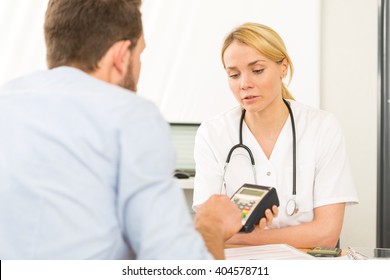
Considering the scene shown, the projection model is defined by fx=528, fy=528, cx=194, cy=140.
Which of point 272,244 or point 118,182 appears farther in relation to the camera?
point 272,244

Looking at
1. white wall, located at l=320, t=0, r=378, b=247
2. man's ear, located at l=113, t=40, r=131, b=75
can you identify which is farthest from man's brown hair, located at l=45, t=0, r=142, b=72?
white wall, located at l=320, t=0, r=378, b=247

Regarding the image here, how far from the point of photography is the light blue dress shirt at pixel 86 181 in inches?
27.1

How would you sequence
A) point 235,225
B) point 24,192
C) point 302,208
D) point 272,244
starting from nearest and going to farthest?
point 24,192, point 235,225, point 272,244, point 302,208

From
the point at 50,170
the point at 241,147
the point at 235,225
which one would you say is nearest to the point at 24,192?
the point at 50,170

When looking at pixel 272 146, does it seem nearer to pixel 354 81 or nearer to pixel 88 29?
pixel 88 29

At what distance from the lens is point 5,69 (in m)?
2.63

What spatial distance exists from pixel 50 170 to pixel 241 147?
1.04 m

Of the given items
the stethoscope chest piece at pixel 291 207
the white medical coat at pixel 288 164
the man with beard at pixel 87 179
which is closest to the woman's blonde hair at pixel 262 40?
the white medical coat at pixel 288 164

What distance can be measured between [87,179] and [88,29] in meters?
0.25

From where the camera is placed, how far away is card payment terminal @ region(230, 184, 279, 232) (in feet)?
3.73

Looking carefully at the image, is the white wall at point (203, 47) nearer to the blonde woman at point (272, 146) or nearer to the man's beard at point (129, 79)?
the blonde woman at point (272, 146)

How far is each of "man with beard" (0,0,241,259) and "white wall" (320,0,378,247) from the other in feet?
6.66

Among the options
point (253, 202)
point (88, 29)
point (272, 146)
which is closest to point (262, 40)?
point (272, 146)
